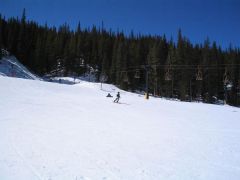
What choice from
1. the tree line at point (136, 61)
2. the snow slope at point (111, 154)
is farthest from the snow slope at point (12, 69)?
the snow slope at point (111, 154)

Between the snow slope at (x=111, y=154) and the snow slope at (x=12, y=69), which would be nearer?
the snow slope at (x=111, y=154)

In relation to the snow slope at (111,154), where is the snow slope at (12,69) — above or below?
above

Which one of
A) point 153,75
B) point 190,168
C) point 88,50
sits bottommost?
point 190,168

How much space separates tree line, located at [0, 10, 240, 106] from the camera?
70.1m

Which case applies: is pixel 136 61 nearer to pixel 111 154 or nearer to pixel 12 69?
pixel 12 69

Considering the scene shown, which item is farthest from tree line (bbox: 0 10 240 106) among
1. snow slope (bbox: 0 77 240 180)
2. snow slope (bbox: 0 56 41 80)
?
snow slope (bbox: 0 77 240 180)

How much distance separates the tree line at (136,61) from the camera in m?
70.1

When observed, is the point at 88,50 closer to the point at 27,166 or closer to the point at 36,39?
the point at 36,39

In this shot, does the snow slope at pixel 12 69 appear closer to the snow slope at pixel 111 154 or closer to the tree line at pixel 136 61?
the tree line at pixel 136 61

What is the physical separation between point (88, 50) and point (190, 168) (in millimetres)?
94327

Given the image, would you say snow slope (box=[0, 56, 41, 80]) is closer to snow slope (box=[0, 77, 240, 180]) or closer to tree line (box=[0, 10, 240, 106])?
tree line (box=[0, 10, 240, 106])

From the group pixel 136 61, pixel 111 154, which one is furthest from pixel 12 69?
pixel 111 154

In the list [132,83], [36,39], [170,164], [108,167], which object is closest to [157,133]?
[170,164]

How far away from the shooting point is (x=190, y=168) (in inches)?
342
